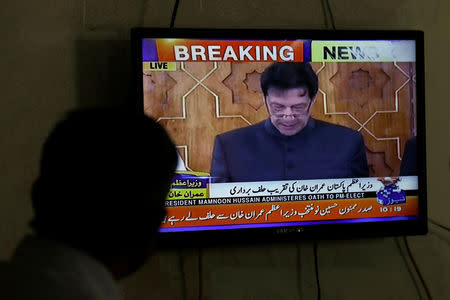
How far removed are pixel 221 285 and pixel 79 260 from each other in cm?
133

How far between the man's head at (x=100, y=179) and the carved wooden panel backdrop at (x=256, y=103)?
105 centimetres

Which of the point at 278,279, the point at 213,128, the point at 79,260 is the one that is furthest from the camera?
the point at 278,279

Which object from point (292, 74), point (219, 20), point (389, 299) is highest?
point (219, 20)

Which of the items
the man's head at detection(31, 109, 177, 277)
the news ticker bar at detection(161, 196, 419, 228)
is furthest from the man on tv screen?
the man's head at detection(31, 109, 177, 277)

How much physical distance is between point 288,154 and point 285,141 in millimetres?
49

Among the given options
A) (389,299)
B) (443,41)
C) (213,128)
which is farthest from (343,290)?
(443,41)

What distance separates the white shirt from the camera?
3.28 feet

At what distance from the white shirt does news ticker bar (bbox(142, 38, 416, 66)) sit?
3.86 feet

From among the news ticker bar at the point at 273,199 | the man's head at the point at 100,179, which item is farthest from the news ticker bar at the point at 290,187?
the man's head at the point at 100,179

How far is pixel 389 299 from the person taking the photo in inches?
98.3

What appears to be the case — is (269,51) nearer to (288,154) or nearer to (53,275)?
(288,154)

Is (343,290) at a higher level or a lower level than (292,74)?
lower

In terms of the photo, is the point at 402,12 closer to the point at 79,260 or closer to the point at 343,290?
the point at 343,290

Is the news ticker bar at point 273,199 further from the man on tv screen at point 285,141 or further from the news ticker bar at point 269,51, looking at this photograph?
the news ticker bar at point 269,51
